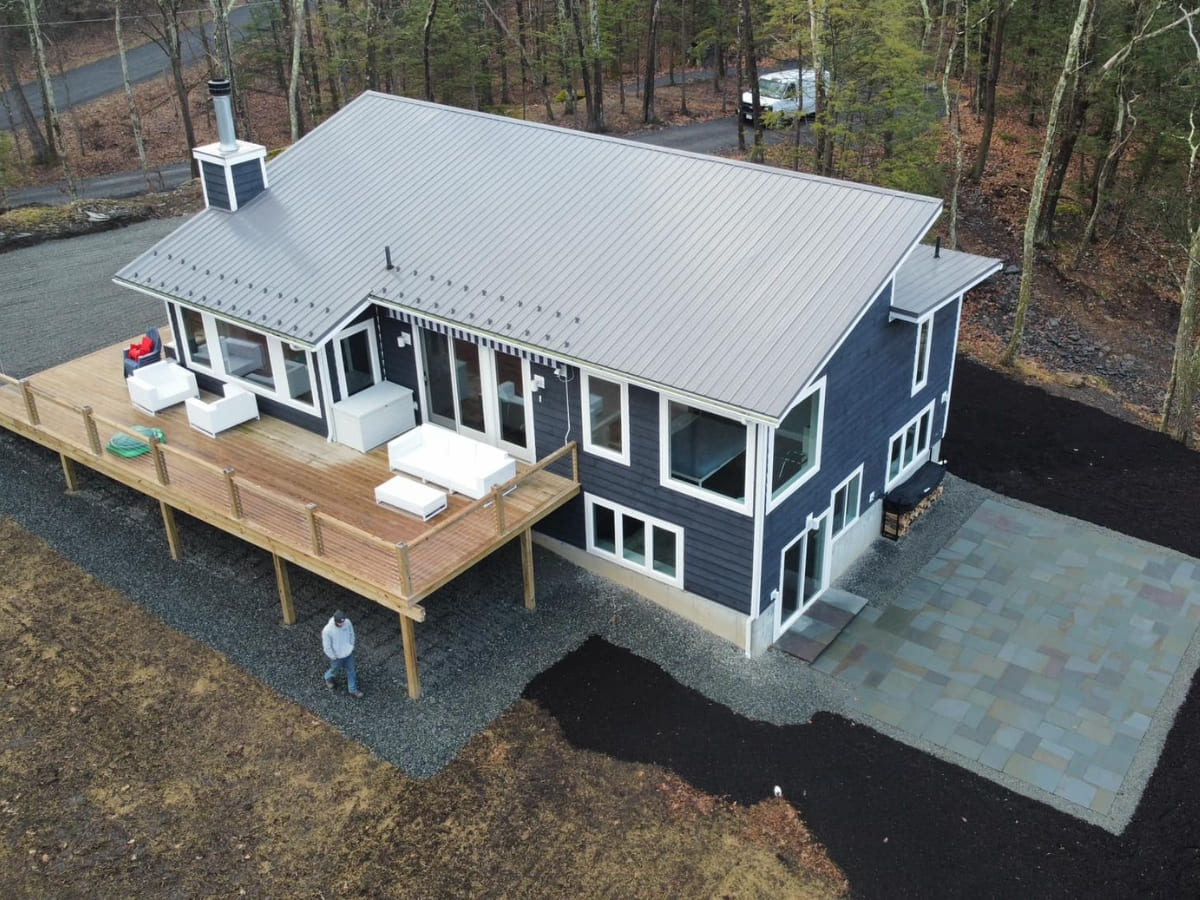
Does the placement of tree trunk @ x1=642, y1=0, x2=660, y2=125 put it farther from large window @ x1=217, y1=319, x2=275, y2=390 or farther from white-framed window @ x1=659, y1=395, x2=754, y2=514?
white-framed window @ x1=659, y1=395, x2=754, y2=514

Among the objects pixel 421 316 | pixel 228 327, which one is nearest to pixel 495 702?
pixel 421 316

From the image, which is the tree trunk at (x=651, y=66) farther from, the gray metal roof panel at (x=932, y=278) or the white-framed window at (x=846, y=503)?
the white-framed window at (x=846, y=503)

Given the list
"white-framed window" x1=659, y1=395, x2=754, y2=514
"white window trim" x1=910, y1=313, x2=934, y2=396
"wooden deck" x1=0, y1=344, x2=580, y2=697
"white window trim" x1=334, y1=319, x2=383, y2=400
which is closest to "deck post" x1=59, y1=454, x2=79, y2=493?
"wooden deck" x1=0, y1=344, x2=580, y2=697

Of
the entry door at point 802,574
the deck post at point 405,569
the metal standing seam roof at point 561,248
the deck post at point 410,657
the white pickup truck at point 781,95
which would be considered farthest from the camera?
the white pickup truck at point 781,95

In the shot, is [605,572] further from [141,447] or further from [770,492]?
[141,447]

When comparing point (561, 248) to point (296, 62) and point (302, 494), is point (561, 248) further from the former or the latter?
point (296, 62)

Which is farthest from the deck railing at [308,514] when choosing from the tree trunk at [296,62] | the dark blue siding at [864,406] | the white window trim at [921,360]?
the tree trunk at [296,62]
